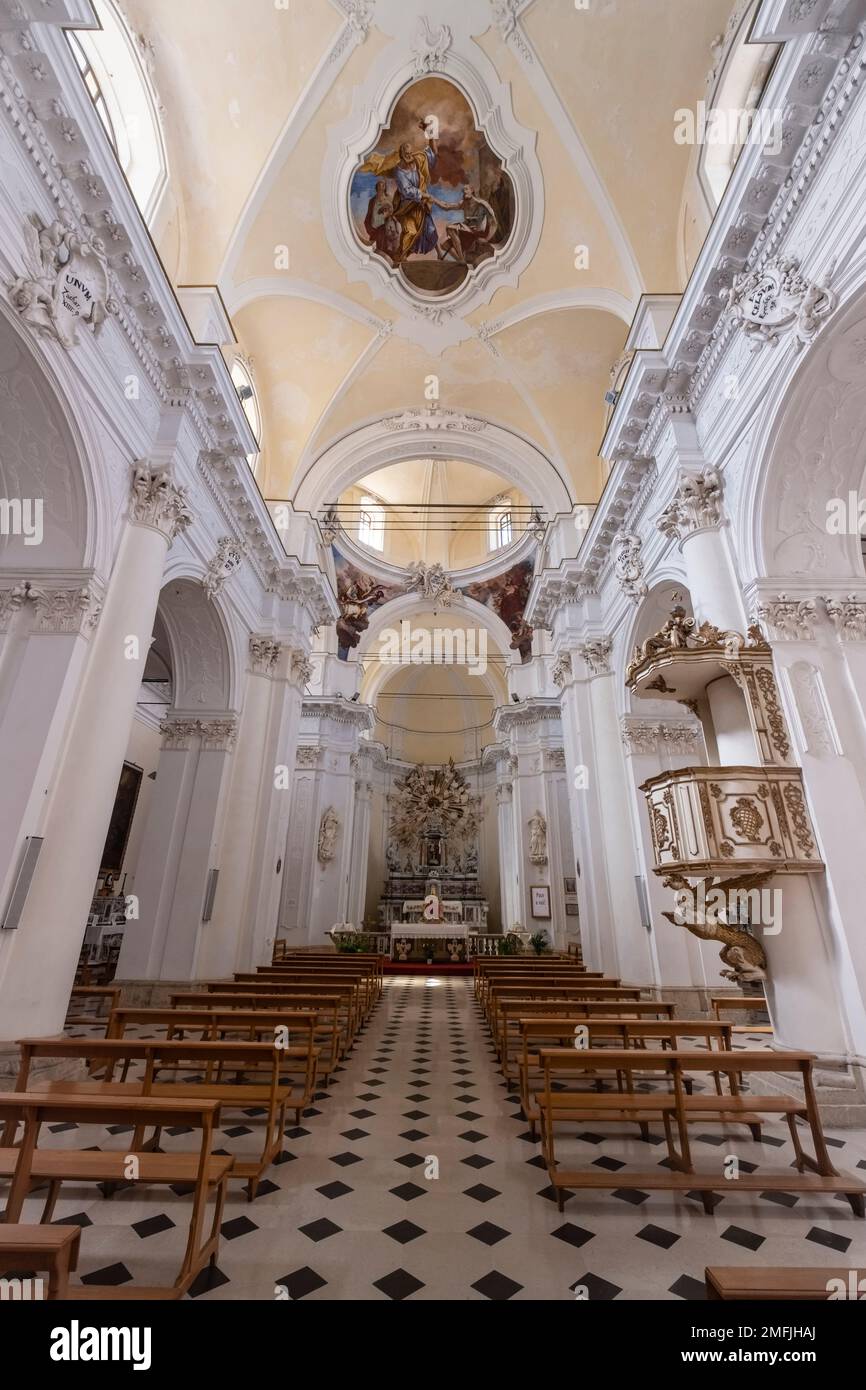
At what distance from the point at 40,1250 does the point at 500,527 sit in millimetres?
21743

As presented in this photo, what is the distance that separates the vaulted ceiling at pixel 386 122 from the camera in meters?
8.21

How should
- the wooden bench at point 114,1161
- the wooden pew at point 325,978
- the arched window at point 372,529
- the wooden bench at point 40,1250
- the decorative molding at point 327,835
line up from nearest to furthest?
the wooden bench at point 40,1250, the wooden bench at point 114,1161, the wooden pew at point 325,978, the decorative molding at point 327,835, the arched window at point 372,529

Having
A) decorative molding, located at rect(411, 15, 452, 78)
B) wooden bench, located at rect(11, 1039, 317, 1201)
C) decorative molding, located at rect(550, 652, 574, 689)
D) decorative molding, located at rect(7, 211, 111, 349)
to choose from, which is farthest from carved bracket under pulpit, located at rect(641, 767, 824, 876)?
decorative molding, located at rect(411, 15, 452, 78)

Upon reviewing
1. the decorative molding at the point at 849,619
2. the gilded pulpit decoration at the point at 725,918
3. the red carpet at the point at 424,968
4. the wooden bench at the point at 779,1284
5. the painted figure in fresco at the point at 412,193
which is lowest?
the wooden bench at the point at 779,1284

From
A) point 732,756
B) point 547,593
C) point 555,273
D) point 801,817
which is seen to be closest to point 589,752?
point 547,593

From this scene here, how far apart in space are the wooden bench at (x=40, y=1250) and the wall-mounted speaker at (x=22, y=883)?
4154 millimetres

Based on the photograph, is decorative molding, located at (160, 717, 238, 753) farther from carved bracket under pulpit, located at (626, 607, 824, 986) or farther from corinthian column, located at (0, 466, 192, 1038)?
carved bracket under pulpit, located at (626, 607, 824, 986)

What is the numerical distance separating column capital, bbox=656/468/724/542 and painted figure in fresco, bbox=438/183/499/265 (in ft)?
23.3

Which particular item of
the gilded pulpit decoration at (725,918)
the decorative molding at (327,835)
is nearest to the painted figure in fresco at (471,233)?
the gilded pulpit decoration at (725,918)

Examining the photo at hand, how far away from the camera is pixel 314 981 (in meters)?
7.82

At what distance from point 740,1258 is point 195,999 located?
4746mm

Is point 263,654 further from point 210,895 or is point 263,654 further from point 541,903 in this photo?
point 541,903

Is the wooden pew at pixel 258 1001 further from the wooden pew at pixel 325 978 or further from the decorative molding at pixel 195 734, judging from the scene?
the decorative molding at pixel 195 734

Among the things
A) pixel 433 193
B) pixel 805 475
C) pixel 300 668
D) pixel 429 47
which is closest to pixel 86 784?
pixel 300 668
